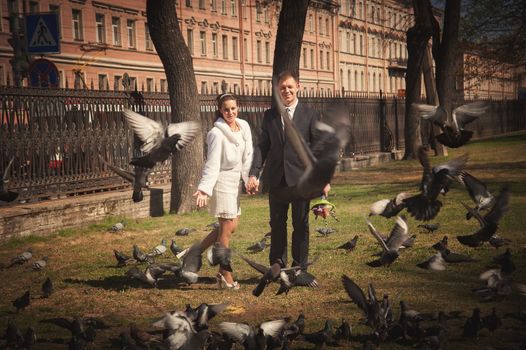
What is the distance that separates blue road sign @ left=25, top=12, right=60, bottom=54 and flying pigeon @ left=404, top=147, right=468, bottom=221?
10007mm

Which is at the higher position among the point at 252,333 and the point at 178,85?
the point at 178,85

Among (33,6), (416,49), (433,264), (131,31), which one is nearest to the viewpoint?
(433,264)

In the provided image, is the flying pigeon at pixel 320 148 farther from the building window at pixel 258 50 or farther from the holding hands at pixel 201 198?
the building window at pixel 258 50

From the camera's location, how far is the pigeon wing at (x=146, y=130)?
8.91m

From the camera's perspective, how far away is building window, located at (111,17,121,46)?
178 feet

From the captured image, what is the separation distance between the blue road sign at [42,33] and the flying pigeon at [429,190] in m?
10.0

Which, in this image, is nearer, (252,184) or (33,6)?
(252,184)

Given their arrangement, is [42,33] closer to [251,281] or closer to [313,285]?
[251,281]

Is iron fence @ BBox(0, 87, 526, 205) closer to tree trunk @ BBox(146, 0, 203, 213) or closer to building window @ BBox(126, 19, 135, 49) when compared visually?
tree trunk @ BBox(146, 0, 203, 213)

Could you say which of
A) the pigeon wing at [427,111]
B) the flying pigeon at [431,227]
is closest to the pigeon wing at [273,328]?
the pigeon wing at [427,111]

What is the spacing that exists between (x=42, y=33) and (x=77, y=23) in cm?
3622

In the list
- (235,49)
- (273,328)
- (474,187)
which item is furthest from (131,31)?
(273,328)

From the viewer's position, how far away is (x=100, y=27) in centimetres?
5250

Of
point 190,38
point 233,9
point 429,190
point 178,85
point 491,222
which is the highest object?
point 233,9
